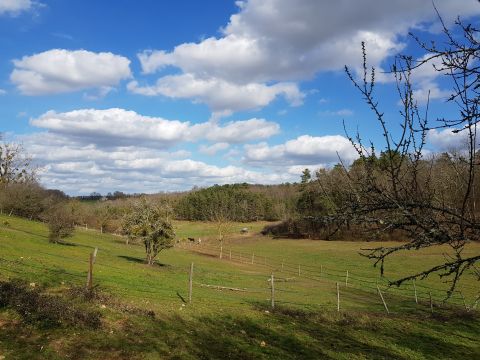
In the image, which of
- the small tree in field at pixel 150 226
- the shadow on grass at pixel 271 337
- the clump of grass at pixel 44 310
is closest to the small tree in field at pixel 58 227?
the small tree in field at pixel 150 226

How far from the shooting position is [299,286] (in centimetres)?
3784

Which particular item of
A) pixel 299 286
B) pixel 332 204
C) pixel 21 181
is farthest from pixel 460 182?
pixel 21 181

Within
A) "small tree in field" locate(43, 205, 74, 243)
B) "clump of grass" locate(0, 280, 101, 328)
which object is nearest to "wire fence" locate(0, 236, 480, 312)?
"clump of grass" locate(0, 280, 101, 328)

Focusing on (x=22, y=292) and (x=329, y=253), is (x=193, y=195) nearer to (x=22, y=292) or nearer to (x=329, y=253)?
(x=329, y=253)

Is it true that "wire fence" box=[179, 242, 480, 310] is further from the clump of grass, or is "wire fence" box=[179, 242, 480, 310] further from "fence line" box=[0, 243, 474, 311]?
the clump of grass

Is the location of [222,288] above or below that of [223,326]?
below

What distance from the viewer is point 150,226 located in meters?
38.4

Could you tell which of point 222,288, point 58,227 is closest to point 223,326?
point 222,288

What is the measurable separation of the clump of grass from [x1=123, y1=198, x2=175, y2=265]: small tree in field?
23.4m

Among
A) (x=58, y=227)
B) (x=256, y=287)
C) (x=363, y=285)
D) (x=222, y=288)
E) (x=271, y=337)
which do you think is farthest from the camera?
(x=363, y=285)

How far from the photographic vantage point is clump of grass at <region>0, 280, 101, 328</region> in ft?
43.2

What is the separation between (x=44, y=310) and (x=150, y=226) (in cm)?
2514

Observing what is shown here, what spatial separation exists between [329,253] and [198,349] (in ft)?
199

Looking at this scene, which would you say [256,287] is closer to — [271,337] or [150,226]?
[150,226]
